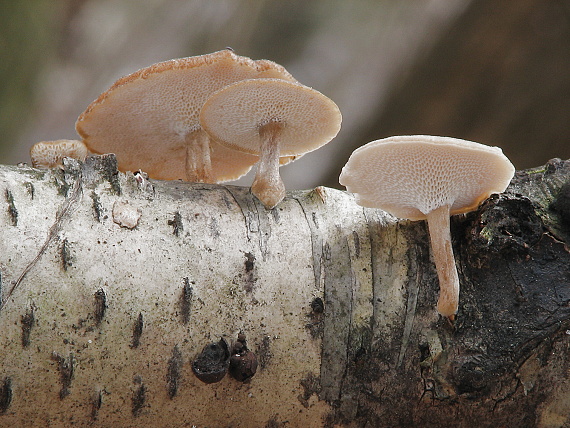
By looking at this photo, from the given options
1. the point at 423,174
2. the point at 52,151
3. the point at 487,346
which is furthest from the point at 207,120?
the point at 487,346

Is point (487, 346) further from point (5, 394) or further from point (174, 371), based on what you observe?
point (5, 394)

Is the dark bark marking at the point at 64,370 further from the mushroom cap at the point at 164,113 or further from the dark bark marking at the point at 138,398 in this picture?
the mushroom cap at the point at 164,113

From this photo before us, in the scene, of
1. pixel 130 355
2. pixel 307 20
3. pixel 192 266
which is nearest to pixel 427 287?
pixel 192 266

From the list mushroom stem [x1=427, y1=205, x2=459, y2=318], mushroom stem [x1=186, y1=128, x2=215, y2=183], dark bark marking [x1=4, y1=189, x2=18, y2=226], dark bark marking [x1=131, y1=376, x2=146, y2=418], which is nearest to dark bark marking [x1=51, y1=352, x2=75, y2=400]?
dark bark marking [x1=131, y1=376, x2=146, y2=418]

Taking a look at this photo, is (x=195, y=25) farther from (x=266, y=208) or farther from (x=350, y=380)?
(x=350, y=380)

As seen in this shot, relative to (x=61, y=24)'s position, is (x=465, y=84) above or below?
below
